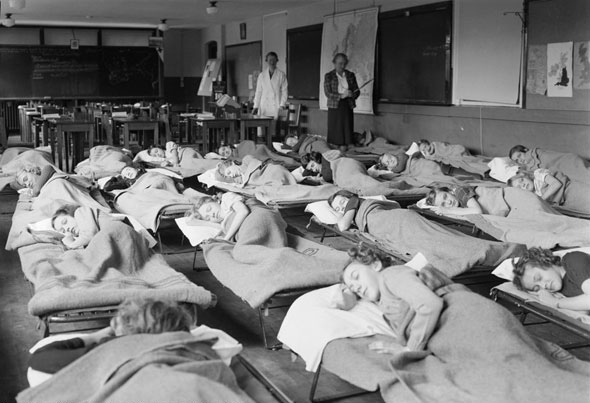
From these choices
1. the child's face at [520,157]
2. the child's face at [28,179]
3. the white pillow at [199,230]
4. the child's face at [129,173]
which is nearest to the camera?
the white pillow at [199,230]

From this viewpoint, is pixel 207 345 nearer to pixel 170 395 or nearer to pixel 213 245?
pixel 170 395

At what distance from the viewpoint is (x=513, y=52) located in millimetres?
7246

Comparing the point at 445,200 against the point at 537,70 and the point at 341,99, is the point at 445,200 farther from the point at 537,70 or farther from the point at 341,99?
the point at 341,99

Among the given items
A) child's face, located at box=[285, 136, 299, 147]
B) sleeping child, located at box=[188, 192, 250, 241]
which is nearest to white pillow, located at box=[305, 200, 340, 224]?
sleeping child, located at box=[188, 192, 250, 241]

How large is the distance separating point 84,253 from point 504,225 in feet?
8.38

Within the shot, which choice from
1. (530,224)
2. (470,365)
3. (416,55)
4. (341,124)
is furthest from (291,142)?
(470,365)

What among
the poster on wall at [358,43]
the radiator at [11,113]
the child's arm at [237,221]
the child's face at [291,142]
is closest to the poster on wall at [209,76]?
the radiator at [11,113]

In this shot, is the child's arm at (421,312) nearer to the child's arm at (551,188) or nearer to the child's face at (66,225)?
the child's face at (66,225)

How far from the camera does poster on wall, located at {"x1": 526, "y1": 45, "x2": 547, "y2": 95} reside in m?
6.86

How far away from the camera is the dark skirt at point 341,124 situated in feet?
29.3

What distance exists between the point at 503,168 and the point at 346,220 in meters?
2.47

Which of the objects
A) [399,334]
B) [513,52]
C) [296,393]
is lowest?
[296,393]

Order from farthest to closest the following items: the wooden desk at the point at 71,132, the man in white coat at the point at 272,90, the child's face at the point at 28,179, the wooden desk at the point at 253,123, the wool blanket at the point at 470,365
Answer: the man in white coat at the point at 272,90 < the wooden desk at the point at 253,123 < the wooden desk at the point at 71,132 < the child's face at the point at 28,179 < the wool blanket at the point at 470,365

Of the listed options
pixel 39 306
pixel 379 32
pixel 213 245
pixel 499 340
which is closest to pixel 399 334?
pixel 499 340
